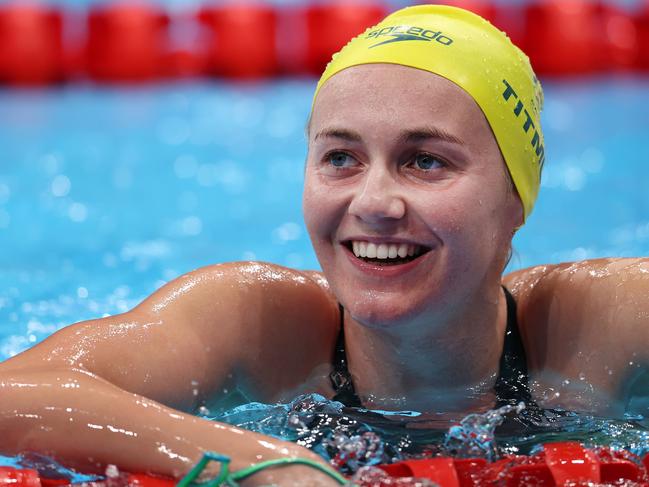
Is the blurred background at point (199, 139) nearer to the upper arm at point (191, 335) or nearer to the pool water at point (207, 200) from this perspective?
the pool water at point (207, 200)

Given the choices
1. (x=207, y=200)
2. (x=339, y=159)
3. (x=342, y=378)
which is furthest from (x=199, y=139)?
(x=339, y=159)

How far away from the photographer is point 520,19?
808cm

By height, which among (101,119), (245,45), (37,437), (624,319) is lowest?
(37,437)

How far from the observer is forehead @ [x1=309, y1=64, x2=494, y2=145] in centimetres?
195

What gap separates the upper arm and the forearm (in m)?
0.10

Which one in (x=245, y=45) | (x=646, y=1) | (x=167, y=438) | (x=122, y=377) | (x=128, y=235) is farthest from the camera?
(x=646, y=1)

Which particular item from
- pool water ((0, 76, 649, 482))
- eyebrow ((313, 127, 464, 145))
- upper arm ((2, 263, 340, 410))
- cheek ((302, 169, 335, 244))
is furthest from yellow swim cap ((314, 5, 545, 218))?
pool water ((0, 76, 649, 482))

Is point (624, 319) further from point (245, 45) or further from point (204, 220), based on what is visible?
point (245, 45)

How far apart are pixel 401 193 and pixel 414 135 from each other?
0.12 m

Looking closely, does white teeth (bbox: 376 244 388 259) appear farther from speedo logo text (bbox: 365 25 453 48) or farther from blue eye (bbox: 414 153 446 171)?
speedo logo text (bbox: 365 25 453 48)

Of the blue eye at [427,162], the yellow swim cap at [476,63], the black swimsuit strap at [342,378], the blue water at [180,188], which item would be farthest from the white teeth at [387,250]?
the blue water at [180,188]

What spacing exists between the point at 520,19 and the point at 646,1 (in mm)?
1238


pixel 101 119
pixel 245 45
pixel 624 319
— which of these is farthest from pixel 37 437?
pixel 245 45

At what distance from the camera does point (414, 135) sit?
1941mm
